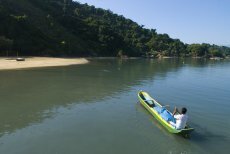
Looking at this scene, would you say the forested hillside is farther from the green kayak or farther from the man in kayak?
the man in kayak

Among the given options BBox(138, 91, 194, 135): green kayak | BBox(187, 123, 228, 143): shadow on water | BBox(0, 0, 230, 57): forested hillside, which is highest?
BBox(0, 0, 230, 57): forested hillside

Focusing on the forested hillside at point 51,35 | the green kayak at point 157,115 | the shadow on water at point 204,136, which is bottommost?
the shadow on water at point 204,136

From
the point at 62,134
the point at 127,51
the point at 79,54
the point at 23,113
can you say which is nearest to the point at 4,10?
the point at 79,54

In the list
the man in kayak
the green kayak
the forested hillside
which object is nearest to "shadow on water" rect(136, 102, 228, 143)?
the green kayak

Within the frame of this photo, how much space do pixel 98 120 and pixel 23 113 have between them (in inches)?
278

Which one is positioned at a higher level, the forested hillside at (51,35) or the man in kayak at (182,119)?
the forested hillside at (51,35)

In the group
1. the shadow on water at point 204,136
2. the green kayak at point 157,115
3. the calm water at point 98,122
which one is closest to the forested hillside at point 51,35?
the calm water at point 98,122

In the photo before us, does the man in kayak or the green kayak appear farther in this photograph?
the green kayak

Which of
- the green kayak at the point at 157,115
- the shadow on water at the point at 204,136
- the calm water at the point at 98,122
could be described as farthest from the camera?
the shadow on water at the point at 204,136

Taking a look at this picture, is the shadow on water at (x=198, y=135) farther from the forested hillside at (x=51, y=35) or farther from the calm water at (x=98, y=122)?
the forested hillside at (x=51, y=35)

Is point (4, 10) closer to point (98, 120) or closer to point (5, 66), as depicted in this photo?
point (5, 66)

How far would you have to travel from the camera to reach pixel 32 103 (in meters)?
30.8

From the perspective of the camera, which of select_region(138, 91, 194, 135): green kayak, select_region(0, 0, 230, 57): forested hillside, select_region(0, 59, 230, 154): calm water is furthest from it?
select_region(0, 0, 230, 57): forested hillside

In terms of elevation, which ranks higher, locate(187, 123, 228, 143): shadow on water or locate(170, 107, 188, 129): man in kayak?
locate(170, 107, 188, 129): man in kayak
